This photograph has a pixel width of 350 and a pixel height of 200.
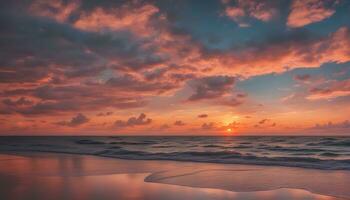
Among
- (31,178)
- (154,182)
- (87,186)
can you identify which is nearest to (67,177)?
(31,178)

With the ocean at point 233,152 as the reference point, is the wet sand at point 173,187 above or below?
above

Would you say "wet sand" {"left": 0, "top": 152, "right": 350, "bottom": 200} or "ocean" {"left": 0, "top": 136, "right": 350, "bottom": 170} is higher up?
"wet sand" {"left": 0, "top": 152, "right": 350, "bottom": 200}

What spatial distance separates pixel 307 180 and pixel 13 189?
34.2 ft

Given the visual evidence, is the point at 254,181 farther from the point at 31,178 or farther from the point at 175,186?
the point at 31,178

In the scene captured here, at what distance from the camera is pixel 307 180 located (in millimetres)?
11820

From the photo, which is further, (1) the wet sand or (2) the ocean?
(2) the ocean

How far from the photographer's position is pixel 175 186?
10281mm

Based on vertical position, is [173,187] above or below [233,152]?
above

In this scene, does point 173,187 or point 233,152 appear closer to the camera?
point 173,187

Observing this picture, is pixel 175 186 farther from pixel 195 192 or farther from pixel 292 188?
pixel 292 188

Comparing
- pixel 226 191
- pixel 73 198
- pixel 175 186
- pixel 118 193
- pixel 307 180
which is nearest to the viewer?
pixel 73 198

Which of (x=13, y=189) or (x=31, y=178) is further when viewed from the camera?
(x=31, y=178)

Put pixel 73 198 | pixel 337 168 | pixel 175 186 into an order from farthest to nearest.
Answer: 1. pixel 337 168
2. pixel 175 186
3. pixel 73 198

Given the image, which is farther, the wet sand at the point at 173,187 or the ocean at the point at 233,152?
the ocean at the point at 233,152
